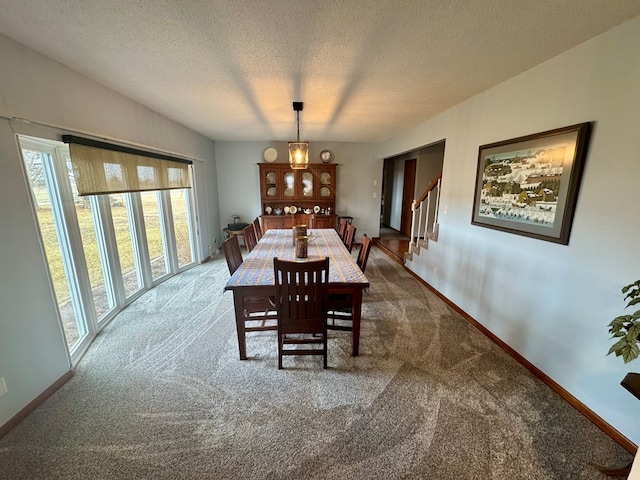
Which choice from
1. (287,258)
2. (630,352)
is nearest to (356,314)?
(287,258)

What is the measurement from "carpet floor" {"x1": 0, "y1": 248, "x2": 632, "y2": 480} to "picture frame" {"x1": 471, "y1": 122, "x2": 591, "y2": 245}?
1228 mm

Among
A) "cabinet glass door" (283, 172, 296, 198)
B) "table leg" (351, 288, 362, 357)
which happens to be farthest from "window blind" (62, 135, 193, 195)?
"table leg" (351, 288, 362, 357)

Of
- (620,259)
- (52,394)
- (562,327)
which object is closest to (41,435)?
(52,394)

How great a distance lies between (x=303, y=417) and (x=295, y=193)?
4.69 m

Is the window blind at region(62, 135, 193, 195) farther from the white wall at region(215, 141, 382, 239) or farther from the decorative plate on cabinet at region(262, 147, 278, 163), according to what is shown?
the decorative plate on cabinet at region(262, 147, 278, 163)

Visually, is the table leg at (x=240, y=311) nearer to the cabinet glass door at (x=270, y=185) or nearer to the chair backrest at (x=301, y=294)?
the chair backrest at (x=301, y=294)

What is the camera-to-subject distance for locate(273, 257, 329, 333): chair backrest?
1875 millimetres

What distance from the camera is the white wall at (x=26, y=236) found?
1.59 m

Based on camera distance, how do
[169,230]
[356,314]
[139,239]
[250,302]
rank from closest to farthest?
1. [356,314]
2. [250,302]
3. [139,239]
4. [169,230]

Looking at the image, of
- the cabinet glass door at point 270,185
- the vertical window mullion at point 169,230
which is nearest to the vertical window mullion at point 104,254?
the vertical window mullion at point 169,230

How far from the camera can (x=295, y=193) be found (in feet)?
18.9

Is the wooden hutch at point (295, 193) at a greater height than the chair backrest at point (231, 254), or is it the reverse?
the wooden hutch at point (295, 193)

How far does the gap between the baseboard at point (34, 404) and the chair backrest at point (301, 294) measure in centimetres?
170

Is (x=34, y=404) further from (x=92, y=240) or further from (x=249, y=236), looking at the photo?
(x=249, y=236)
